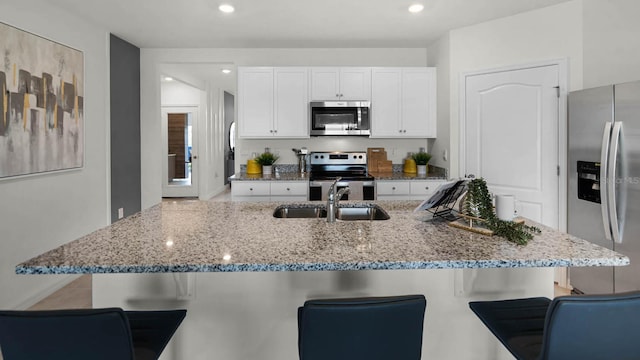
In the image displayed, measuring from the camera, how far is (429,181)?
428cm

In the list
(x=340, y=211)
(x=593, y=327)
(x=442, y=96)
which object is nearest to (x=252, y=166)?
(x=442, y=96)

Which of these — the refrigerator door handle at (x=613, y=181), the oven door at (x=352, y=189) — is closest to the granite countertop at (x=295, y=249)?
the refrigerator door handle at (x=613, y=181)

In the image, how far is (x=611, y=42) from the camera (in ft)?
10.0

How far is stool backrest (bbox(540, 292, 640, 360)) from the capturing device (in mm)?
1026

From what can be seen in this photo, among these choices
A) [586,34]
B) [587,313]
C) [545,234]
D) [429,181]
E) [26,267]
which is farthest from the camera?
[429,181]

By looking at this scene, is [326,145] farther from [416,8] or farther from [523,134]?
[523,134]

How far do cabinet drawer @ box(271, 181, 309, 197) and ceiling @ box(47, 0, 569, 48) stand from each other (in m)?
1.61

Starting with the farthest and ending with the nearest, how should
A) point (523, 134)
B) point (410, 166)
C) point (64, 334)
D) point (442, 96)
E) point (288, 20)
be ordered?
1. point (410, 166)
2. point (442, 96)
3. point (288, 20)
4. point (523, 134)
5. point (64, 334)

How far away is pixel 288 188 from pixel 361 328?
3217mm

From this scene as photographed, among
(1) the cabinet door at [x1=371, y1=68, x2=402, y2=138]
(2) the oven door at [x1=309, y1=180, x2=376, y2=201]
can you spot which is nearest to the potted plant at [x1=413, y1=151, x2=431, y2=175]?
(1) the cabinet door at [x1=371, y1=68, x2=402, y2=138]

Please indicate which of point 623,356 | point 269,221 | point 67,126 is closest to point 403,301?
point 623,356

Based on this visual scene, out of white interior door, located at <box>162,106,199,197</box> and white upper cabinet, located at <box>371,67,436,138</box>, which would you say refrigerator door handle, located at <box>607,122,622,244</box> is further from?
white interior door, located at <box>162,106,199,197</box>

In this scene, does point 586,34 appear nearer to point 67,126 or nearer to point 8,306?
point 67,126

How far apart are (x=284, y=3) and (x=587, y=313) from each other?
10.3 ft
